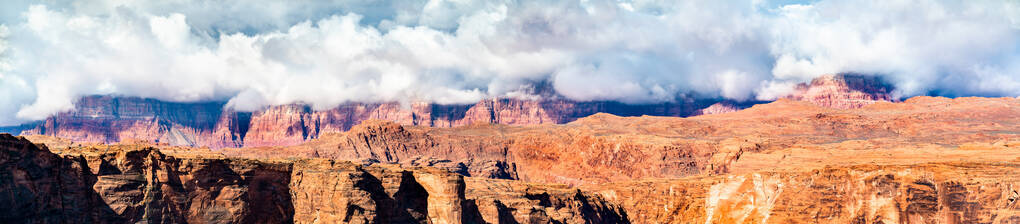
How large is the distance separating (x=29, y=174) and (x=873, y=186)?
7267cm

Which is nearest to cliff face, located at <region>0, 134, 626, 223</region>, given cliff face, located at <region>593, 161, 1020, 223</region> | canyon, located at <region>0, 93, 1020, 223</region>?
canyon, located at <region>0, 93, 1020, 223</region>

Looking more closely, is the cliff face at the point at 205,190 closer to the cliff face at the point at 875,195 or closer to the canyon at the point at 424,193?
the canyon at the point at 424,193

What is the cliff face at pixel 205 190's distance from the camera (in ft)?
130

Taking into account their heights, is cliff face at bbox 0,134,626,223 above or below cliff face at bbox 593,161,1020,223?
above

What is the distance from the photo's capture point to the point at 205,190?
49188 millimetres

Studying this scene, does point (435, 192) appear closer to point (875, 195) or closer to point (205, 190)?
point (205, 190)

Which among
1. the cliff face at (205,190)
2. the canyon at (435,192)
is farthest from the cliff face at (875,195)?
the cliff face at (205,190)

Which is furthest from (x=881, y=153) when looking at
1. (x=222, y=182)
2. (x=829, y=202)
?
(x=222, y=182)

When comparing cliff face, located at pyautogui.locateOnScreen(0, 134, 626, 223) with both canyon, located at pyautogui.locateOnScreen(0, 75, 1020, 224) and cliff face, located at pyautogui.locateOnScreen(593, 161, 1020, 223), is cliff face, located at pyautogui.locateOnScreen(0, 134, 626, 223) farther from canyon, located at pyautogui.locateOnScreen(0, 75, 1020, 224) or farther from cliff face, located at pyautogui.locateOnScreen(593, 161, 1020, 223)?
cliff face, located at pyautogui.locateOnScreen(593, 161, 1020, 223)

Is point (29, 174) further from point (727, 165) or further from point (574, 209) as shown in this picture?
point (727, 165)

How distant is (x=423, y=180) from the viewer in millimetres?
58750

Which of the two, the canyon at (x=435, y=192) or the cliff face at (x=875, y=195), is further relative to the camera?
the cliff face at (x=875, y=195)

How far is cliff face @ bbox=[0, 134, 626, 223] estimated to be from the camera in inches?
1560

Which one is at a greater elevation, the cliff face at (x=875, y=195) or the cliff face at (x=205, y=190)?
the cliff face at (x=205, y=190)
